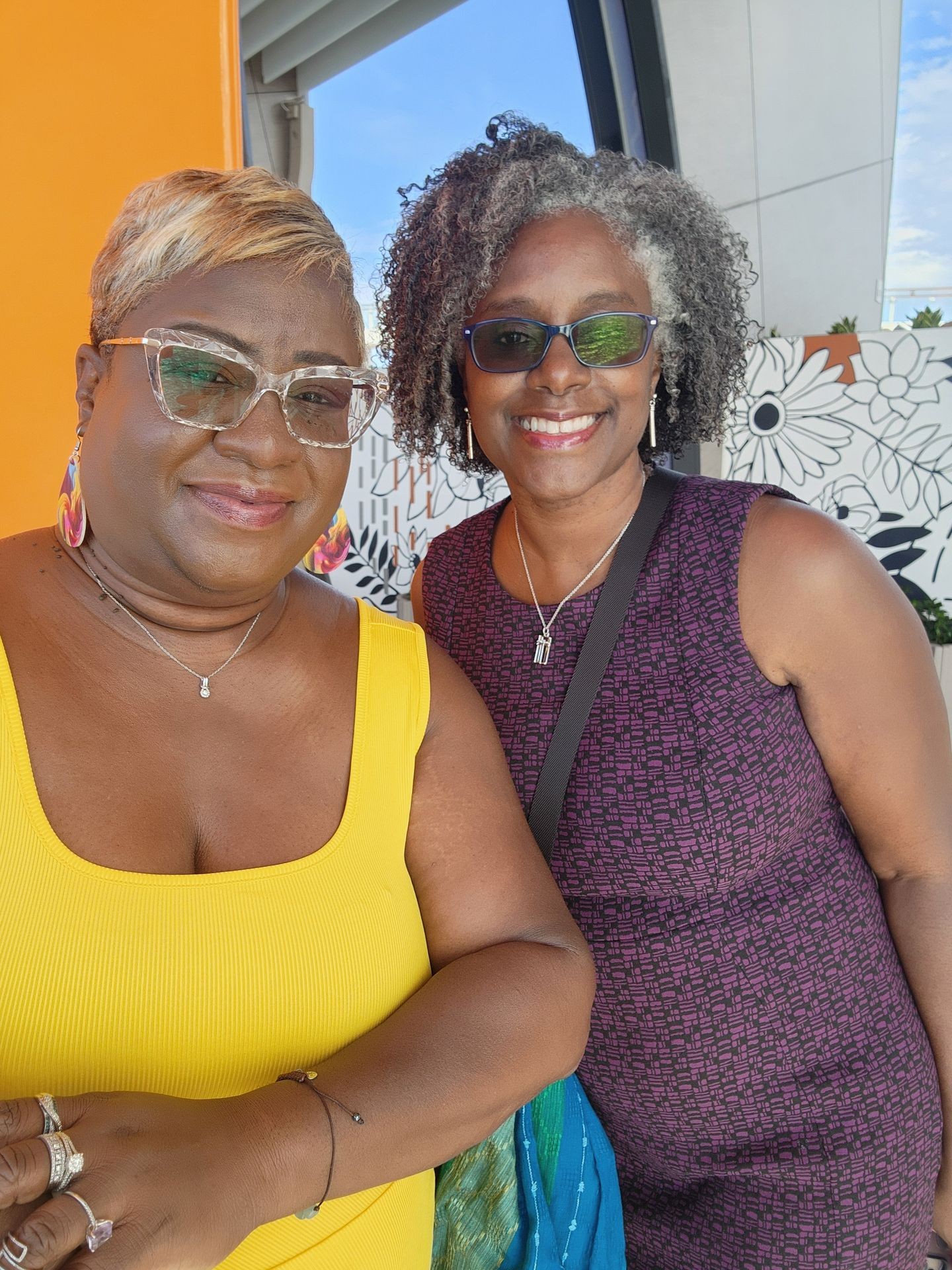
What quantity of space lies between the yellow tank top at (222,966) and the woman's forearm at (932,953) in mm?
1031

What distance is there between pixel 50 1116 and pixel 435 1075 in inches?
16.9

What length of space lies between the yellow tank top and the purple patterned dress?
52 cm

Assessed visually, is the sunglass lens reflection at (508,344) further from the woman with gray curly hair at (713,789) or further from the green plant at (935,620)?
the green plant at (935,620)

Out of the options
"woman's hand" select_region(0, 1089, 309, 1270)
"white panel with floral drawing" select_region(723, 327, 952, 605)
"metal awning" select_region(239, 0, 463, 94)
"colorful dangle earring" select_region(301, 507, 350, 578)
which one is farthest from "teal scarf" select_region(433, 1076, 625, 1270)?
"metal awning" select_region(239, 0, 463, 94)

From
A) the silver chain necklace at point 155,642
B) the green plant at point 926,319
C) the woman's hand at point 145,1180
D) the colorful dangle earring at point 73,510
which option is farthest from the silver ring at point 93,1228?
the green plant at point 926,319

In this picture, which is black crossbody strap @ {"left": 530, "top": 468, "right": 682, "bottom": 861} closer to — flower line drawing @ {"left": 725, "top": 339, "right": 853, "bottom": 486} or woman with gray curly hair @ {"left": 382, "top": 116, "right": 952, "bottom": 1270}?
woman with gray curly hair @ {"left": 382, "top": 116, "right": 952, "bottom": 1270}

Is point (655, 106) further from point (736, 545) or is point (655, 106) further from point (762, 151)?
point (736, 545)

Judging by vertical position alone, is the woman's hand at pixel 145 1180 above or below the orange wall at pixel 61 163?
below

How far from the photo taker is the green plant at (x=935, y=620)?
6.18 meters

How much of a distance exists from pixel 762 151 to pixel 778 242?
76 centimetres

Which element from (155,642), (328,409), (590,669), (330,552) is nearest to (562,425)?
(590,669)

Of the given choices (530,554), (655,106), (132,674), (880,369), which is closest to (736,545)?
(530,554)

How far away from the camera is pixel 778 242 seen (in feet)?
29.0

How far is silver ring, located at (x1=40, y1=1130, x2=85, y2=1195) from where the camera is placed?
865 millimetres
